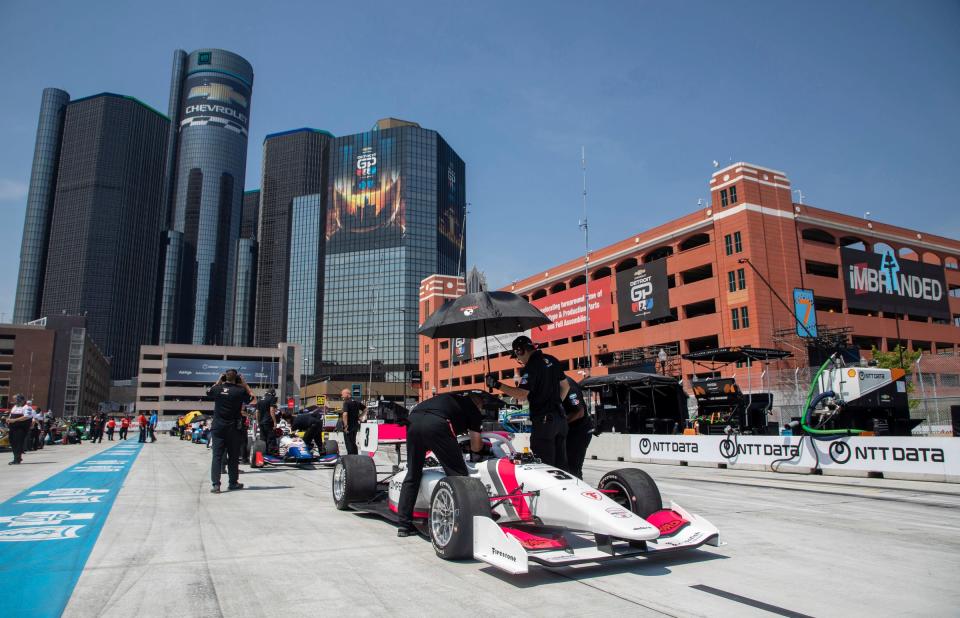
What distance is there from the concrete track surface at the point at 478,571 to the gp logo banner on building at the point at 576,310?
47.8 m

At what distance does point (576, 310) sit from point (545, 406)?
54.8 m

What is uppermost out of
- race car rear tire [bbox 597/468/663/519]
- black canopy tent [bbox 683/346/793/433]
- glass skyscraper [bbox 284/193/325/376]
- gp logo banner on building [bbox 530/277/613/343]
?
glass skyscraper [bbox 284/193/325/376]

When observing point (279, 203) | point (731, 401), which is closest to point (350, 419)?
point (731, 401)

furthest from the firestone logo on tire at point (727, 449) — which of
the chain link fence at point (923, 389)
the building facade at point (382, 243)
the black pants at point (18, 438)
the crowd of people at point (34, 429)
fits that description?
the building facade at point (382, 243)

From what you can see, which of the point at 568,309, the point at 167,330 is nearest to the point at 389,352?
the point at 568,309

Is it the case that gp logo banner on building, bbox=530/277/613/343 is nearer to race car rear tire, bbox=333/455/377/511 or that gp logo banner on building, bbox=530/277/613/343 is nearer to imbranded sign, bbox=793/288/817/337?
imbranded sign, bbox=793/288/817/337

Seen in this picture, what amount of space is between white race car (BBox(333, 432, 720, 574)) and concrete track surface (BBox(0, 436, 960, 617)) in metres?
0.18

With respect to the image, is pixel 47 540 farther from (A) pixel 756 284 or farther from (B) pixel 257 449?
(A) pixel 756 284

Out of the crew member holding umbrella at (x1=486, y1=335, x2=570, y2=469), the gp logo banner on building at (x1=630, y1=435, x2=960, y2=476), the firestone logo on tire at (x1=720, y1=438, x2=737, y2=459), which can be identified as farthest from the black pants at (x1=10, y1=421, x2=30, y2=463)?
the firestone logo on tire at (x1=720, y1=438, x2=737, y2=459)

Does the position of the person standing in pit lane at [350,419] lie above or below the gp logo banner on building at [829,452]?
above

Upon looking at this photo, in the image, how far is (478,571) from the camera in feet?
14.9

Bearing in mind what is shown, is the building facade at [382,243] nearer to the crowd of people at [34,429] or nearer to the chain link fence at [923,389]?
the crowd of people at [34,429]

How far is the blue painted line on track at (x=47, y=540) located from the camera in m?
3.76

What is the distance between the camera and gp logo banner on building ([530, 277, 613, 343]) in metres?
56.7
